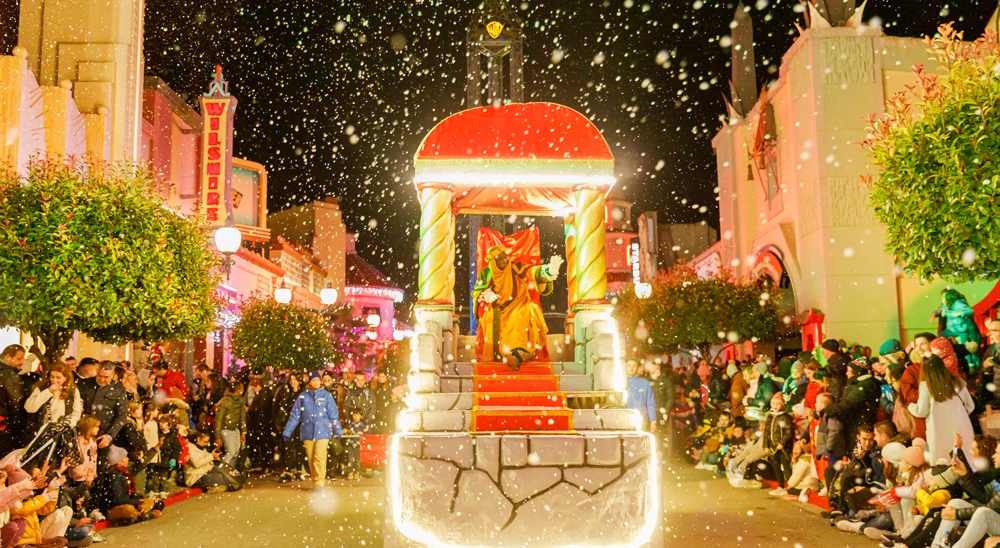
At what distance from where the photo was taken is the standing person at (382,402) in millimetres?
16062

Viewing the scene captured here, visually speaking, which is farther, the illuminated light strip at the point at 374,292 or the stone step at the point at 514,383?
the illuminated light strip at the point at 374,292

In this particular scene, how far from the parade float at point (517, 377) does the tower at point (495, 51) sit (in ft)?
37.6

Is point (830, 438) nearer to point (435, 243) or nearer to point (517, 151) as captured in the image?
point (517, 151)

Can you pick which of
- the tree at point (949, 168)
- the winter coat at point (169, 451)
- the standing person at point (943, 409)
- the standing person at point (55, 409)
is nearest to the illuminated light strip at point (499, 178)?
the tree at point (949, 168)

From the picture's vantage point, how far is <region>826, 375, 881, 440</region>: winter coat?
9477mm

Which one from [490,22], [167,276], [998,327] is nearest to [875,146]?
[998,327]

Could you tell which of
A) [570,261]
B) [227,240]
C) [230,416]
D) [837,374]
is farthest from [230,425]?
[837,374]

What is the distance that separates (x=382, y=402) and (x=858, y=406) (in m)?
9.20

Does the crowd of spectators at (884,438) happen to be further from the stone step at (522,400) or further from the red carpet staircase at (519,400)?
the stone step at (522,400)

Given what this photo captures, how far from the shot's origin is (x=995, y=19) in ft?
63.0

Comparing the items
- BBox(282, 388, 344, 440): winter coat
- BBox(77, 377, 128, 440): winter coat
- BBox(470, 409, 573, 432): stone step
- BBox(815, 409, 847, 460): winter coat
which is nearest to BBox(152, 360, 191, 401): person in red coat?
BBox(282, 388, 344, 440): winter coat

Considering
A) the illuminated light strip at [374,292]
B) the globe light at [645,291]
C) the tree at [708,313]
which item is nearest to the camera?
the tree at [708,313]

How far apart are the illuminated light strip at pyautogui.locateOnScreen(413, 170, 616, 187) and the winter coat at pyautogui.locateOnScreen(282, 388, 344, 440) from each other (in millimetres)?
3764

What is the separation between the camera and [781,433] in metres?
11.3
